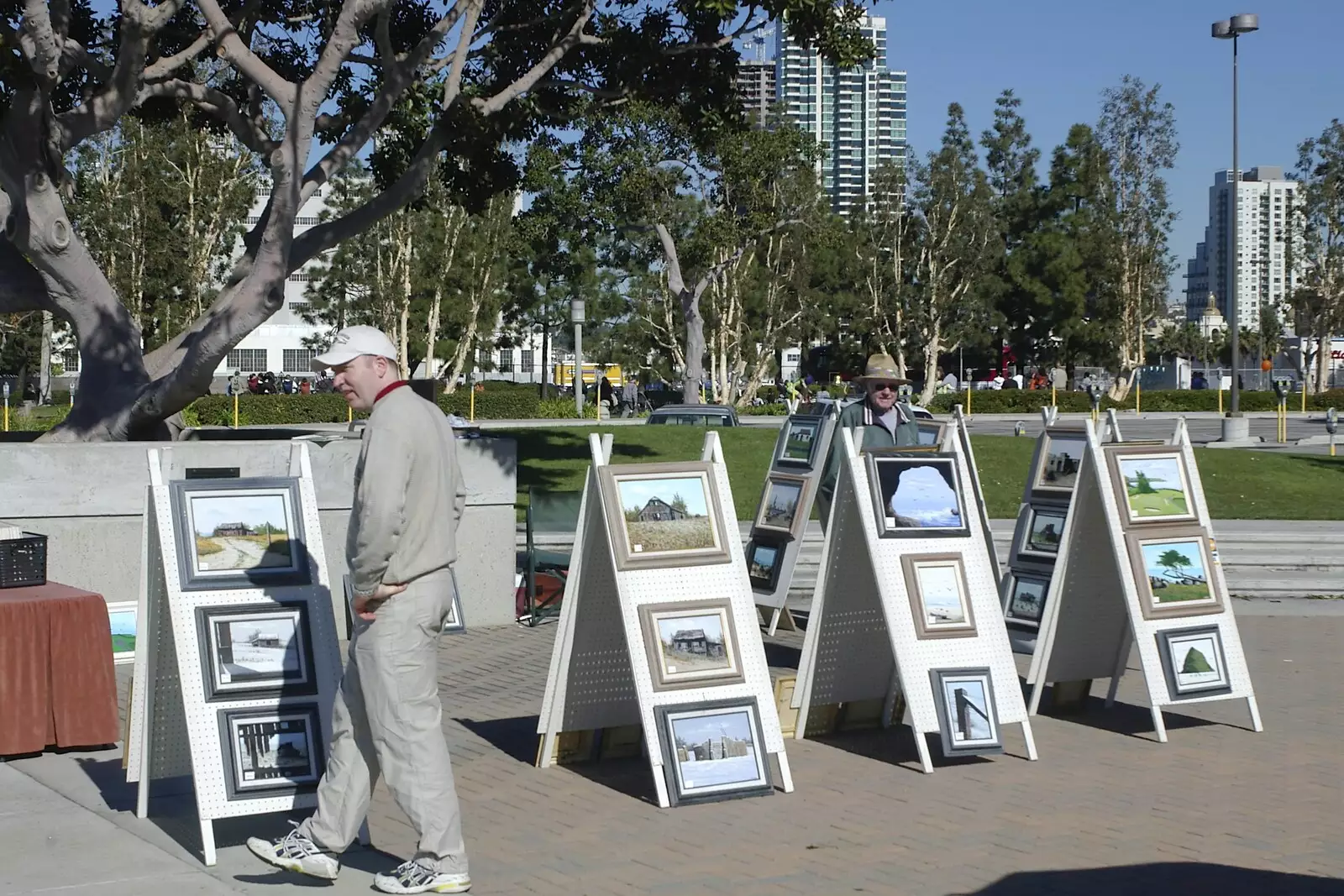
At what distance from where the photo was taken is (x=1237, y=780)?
7480 mm

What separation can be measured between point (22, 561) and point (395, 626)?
11.6ft

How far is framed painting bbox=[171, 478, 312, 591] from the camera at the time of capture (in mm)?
6355

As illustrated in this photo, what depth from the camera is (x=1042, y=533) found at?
9602 millimetres

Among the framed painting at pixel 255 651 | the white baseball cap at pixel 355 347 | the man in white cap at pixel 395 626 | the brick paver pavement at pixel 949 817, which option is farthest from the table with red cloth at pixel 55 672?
the white baseball cap at pixel 355 347

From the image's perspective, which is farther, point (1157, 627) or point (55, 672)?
point (1157, 627)

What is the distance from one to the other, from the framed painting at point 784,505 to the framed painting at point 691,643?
13.6 ft

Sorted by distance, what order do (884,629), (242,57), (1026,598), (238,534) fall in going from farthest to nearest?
(242,57) < (1026,598) < (884,629) < (238,534)

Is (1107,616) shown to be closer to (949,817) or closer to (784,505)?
(949,817)

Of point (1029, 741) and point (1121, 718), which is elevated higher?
point (1029, 741)

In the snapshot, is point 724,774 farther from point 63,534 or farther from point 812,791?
point 63,534

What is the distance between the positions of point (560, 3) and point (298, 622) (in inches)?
462

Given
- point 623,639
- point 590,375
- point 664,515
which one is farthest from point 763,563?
point 590,375

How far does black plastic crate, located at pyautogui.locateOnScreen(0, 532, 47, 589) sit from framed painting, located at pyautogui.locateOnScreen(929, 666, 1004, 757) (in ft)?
15.2

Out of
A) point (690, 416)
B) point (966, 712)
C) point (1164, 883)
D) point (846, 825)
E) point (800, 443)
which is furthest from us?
point (690, 416)
